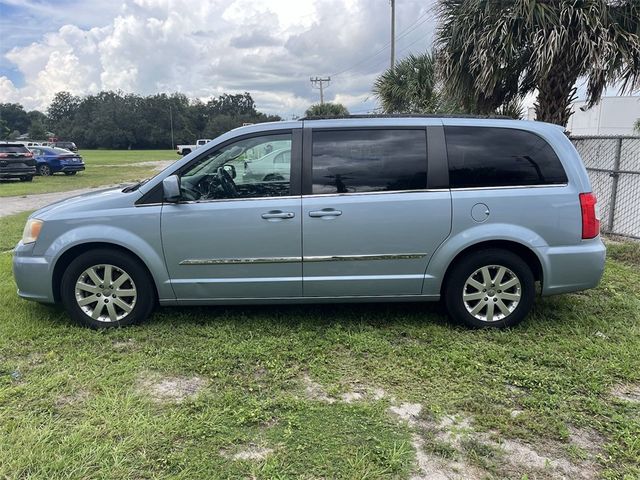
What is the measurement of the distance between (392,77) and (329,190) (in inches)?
561

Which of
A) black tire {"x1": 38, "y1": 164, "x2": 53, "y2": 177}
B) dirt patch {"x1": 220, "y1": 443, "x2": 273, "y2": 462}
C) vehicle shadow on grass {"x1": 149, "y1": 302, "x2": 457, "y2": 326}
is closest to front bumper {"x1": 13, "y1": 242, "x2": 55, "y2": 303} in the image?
vehicle shadow on grass {"x1": 149, "y1": 302, "x2": 457, "y2": 326}

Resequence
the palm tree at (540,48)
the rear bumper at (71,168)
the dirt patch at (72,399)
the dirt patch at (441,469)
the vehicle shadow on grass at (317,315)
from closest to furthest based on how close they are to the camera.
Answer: the dirt patch at (441,469)
the dirt patch at (72,399)
the vehicle shadow on grass at (317,315)
the palm tree at (540,48)
the rear bumper at (71,168)

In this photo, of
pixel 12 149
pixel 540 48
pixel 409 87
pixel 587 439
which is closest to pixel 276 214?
pixel 587 439

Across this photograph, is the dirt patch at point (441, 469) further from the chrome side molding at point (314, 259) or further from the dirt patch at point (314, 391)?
the chrome side molding at point (314, 259)

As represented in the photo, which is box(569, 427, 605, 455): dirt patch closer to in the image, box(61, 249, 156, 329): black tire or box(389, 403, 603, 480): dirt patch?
box(389, 403, 603, 480): dirt patch

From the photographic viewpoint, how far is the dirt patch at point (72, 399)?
123 inches

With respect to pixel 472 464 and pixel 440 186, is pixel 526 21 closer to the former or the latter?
pixel 440 186

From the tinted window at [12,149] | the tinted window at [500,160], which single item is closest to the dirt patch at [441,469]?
the tinted window at [500,160]

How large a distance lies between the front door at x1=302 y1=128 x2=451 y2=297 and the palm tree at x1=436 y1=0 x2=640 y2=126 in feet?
16.2

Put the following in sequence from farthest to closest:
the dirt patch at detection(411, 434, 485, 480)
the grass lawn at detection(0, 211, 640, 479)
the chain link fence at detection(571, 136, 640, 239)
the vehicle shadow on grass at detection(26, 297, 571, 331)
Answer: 1. the chain link fence at detection(571, 136, 640, 239)
2. the vehicle shadow on grass at detection(26, 297, 571, 331)
3. the grass lawn at detection(0, 211, 640, 479)
4. the dirt patch at detection(411, 434, 485, 480)

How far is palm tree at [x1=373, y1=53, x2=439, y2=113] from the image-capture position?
15.8m

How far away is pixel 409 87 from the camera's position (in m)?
16.3

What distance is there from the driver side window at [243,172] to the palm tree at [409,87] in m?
11.4

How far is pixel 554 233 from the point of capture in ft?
13.5
